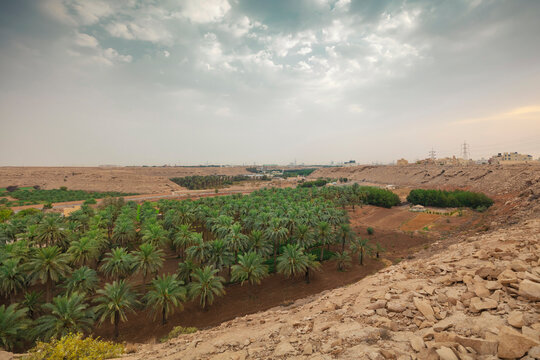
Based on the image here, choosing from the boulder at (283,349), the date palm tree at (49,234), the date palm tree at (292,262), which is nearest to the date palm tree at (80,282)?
the date palm tree at (49,234)

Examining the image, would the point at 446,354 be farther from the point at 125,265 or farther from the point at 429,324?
the point at 125,265

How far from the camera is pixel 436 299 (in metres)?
9.15

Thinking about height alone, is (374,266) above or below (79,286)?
below

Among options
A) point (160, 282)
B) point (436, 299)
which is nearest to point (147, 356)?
point (160, 282)

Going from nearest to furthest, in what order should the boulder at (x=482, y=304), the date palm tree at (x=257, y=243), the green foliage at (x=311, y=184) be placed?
1. the boulder at (x=482, y=304)
2. the date palm tree at (x=257, y=243)
3. the green foliage at (x=311, y=184)

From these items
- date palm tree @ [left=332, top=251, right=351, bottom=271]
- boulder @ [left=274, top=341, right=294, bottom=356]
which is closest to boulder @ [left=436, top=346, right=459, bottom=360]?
boulder @ [left=274, top=341, right=294, bottom=356]

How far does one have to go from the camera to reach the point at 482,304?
7590 millimetres

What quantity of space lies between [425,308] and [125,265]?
1187 inches

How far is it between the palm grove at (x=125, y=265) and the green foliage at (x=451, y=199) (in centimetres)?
4957

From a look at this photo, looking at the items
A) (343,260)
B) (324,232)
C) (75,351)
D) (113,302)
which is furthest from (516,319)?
(324,232)

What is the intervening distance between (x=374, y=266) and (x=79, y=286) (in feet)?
130

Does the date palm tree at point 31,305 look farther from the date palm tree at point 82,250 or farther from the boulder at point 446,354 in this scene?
the boulder at point 446,354

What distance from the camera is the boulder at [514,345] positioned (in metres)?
5.15

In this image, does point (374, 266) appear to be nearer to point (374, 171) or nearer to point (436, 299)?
point (436, 299)
